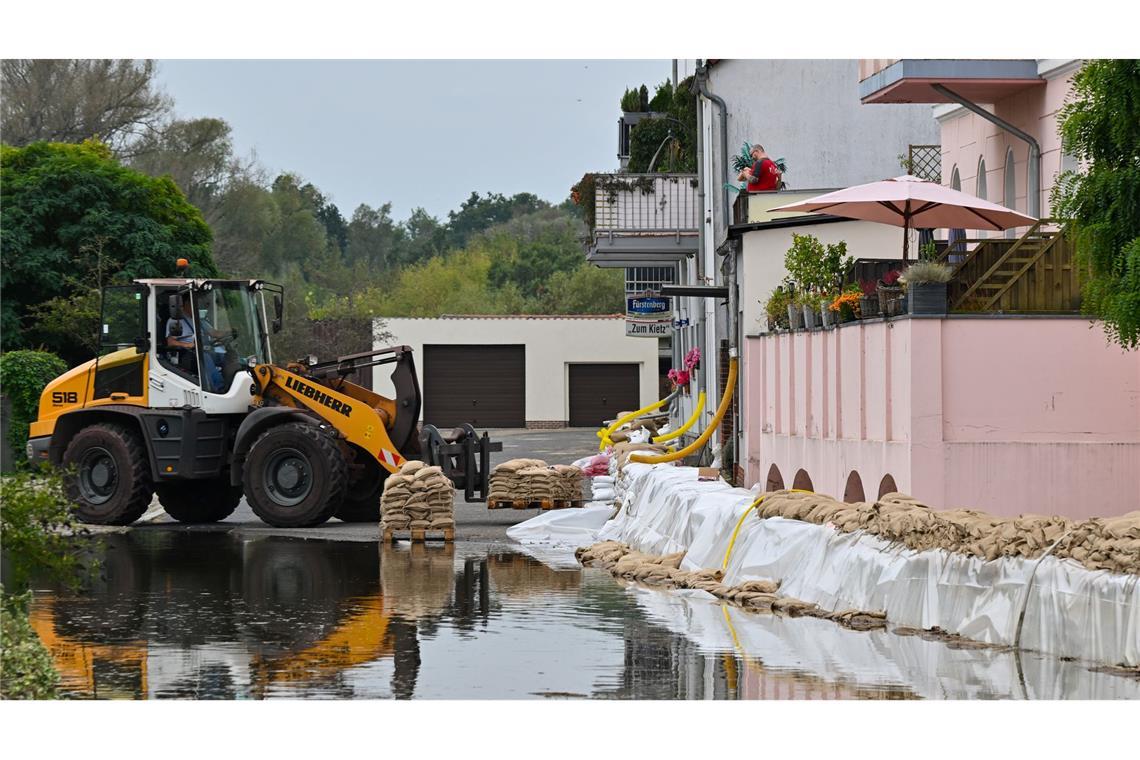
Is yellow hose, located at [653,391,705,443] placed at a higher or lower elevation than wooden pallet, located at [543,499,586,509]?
higher

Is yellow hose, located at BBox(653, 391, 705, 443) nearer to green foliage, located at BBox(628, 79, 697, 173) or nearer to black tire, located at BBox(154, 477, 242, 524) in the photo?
black tire, located at BBox(154, 477, 242, 524)

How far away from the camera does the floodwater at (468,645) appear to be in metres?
10.9

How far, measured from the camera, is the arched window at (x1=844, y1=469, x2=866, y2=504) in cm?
1795

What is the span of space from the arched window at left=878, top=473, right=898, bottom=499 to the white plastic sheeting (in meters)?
1.24

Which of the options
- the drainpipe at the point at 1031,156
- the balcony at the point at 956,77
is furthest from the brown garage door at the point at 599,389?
the drainpipe at the point at 1031,156

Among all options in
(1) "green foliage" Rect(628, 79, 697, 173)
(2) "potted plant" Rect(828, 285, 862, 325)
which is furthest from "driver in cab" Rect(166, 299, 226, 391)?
(1) "green foliage" Rect(628, 79, 697, 173)

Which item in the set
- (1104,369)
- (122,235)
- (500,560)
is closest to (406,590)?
(500,560)

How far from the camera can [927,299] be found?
1563 cm

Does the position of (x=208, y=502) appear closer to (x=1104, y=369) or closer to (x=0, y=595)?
(x=1104, y=369)

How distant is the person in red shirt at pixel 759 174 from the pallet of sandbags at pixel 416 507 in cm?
768

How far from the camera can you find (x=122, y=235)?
47031mm

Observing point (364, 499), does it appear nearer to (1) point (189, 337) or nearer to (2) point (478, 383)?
(1) point (189, 337)

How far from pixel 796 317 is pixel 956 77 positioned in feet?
13.8

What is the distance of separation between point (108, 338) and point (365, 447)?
4144 mm
